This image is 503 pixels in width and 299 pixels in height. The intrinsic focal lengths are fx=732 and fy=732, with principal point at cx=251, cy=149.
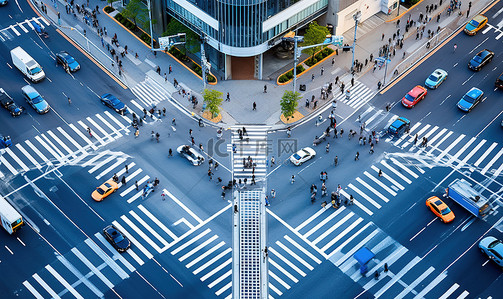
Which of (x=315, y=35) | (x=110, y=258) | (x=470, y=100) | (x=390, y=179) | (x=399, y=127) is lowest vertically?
(x=110, y=258)

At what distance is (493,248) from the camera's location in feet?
268

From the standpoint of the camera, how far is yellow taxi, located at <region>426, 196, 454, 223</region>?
86188mm

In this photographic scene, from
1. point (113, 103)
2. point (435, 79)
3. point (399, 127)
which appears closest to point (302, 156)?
point (399, 127)

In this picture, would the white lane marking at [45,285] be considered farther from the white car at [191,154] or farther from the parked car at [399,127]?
the parked car at [399,127]

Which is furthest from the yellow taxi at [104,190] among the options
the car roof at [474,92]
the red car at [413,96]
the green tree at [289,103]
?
the car roof at [474,92]

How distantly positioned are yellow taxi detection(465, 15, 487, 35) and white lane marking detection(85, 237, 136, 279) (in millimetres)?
64748

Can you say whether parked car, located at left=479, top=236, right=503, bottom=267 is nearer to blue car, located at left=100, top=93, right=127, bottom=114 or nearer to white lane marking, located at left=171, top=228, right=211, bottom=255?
white lane marking, located at left=171, top=228, right=211, bottom=255

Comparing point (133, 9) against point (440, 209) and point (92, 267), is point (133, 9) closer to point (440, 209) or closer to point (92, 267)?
point (92, 267)

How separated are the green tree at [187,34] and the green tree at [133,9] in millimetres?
6401

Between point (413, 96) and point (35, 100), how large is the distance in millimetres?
52240

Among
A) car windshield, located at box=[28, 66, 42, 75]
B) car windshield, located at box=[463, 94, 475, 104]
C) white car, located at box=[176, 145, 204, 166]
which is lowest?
white car, located at box=[176, 145, 204, 166]

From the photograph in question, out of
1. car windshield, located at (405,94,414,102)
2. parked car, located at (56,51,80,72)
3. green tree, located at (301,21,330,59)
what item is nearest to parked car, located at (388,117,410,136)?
car windshield, located at (405,94,414,102)

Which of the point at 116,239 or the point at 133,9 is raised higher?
the point at 133,9

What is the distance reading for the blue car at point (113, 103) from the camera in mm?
100500
